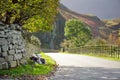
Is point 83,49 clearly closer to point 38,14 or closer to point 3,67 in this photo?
point 38,14

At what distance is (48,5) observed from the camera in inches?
965

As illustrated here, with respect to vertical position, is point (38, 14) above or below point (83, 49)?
above

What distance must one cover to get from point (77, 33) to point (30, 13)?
74.8 m

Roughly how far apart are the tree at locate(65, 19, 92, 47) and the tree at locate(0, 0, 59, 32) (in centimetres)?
6538

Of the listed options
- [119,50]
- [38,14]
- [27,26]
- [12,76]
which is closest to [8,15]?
[38,14]

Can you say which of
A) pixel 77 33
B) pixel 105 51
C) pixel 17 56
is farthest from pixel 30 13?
pixel 77 33

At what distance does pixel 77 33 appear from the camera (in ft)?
321

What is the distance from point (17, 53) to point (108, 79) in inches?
226

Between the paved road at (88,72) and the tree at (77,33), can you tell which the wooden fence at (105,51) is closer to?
the paved road at (88,72)

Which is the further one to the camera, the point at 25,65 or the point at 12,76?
the point at 25,65

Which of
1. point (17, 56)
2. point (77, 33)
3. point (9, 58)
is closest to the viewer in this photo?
point (9, 58)

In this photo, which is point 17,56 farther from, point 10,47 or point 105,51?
point 105,51

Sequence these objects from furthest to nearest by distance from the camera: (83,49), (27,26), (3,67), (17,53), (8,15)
Answer: 1. (83,49)
2. (27,26)
3. (8,15)
4. (17,53)
5. (3,67)

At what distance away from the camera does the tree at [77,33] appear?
93.3 m
